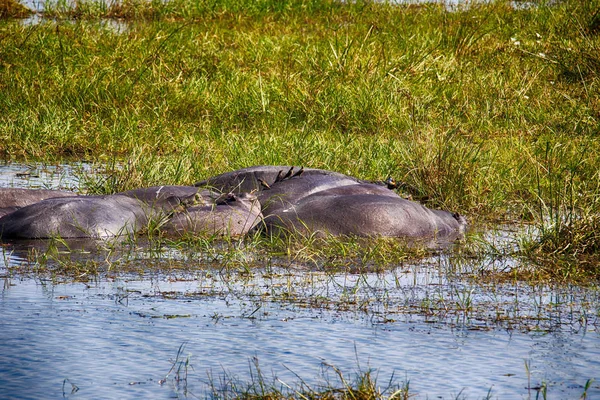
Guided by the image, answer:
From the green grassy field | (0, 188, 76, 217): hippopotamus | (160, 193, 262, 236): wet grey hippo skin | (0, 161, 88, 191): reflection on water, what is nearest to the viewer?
(160, 193, 262, 236): wet grey hippo skin

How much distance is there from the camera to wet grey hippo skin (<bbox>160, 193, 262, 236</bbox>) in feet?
22.9

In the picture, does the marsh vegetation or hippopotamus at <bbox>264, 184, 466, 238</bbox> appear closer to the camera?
the marsh vegetation

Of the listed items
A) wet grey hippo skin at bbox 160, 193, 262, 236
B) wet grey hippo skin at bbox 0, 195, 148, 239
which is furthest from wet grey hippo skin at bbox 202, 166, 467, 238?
wet grey hippo skin at bbox 0, 195, 148, 239

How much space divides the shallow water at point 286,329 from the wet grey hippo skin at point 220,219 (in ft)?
2.27

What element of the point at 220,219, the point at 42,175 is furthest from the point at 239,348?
the point at 42,175

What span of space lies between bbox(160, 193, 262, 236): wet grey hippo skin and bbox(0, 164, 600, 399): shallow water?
691 mm

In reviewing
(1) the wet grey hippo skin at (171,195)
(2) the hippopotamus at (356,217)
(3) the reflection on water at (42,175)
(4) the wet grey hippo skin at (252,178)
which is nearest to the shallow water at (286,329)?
(2) the hippopotamus at (356,217)

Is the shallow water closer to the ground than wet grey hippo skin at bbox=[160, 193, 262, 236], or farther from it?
closer to the ground

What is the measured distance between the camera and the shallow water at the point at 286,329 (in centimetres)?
414

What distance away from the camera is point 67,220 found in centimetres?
672

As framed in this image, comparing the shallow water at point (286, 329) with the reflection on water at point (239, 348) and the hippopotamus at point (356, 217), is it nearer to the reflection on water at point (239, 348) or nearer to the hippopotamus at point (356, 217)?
the reflection on water at point (239, 348)

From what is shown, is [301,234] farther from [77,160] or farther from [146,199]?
[77,160]

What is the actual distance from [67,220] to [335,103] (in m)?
4.65

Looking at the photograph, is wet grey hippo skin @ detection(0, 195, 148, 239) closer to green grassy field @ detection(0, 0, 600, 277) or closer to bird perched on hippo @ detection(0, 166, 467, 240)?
bird perched on hippo @ detection(0, 166, 467, 240)
